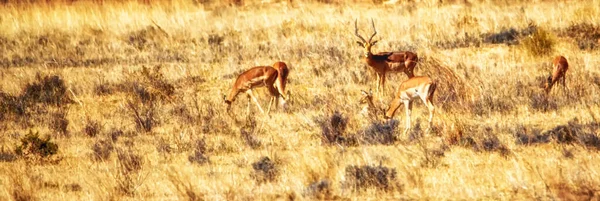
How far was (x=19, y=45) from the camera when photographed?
2347 centimetres

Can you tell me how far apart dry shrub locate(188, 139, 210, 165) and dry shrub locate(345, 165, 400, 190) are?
6.66 ft

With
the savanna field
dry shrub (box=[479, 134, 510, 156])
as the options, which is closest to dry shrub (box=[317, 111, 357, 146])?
the savanna field

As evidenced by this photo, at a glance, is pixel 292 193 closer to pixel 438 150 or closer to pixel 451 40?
pixel 438 150

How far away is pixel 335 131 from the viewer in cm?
1168

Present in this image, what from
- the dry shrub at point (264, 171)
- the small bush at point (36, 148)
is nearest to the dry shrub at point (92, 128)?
the small bush at point (36, 148)

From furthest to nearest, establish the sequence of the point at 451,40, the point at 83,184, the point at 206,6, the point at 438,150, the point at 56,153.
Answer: the point at 206,6 → the point at 451,40 → the point at 56,153 → the point at 438,150 → the point at 83,184

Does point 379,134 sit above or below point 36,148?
above

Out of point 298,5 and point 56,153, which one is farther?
point 298,5

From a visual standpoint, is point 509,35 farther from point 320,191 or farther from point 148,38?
point 320,191

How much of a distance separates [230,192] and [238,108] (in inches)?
204

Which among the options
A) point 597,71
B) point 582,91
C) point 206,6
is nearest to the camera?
point 582,91

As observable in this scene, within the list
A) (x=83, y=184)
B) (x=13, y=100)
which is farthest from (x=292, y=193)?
(x=13, y=100)

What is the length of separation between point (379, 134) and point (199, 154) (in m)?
1.93

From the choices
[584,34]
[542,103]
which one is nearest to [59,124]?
[542,103]
